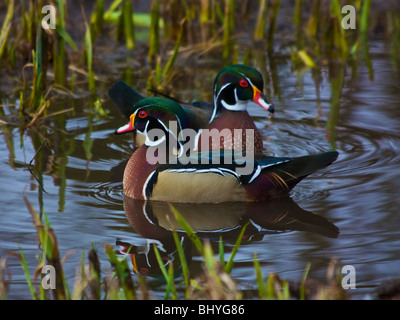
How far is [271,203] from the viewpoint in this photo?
18.0 feet

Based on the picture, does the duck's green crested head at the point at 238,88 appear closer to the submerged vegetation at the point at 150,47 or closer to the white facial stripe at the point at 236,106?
the white facial stripe at the point at 236,106

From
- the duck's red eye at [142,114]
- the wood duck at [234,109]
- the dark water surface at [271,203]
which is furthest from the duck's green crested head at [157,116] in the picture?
the wood duck at [234,109]

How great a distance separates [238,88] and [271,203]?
1.47 m

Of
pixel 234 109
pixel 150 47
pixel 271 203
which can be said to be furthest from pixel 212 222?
pixel 150 47

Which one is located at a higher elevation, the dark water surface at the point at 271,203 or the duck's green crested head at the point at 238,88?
the duck's green crested head at the point at 238,88

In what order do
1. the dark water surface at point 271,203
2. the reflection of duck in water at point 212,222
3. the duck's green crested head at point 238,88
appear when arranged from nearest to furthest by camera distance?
the dark water surface at point 271,203 → the reflection of duck in water at point 212,222 → the duck's green crested head at point 238,88

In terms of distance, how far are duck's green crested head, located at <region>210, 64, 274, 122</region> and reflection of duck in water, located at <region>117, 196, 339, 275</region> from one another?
132 cm

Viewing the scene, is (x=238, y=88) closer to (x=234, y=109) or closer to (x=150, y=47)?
(x=234, y=109)

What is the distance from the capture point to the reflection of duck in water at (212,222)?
4.66 metres

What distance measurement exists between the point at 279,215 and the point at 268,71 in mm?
4392

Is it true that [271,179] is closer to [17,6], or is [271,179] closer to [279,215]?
[279,215]

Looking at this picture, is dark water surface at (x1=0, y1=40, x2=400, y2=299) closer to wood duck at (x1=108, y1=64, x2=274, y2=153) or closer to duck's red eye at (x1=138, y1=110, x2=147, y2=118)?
wood duck at (x1=108, y1=64, x2=274, y2=153)

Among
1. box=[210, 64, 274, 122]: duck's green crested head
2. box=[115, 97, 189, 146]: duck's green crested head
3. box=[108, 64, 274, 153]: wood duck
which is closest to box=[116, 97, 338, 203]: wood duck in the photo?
box=[115, 97, 189, 146]: duck's green crested head

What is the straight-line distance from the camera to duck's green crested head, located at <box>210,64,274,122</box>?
21.3 ft
